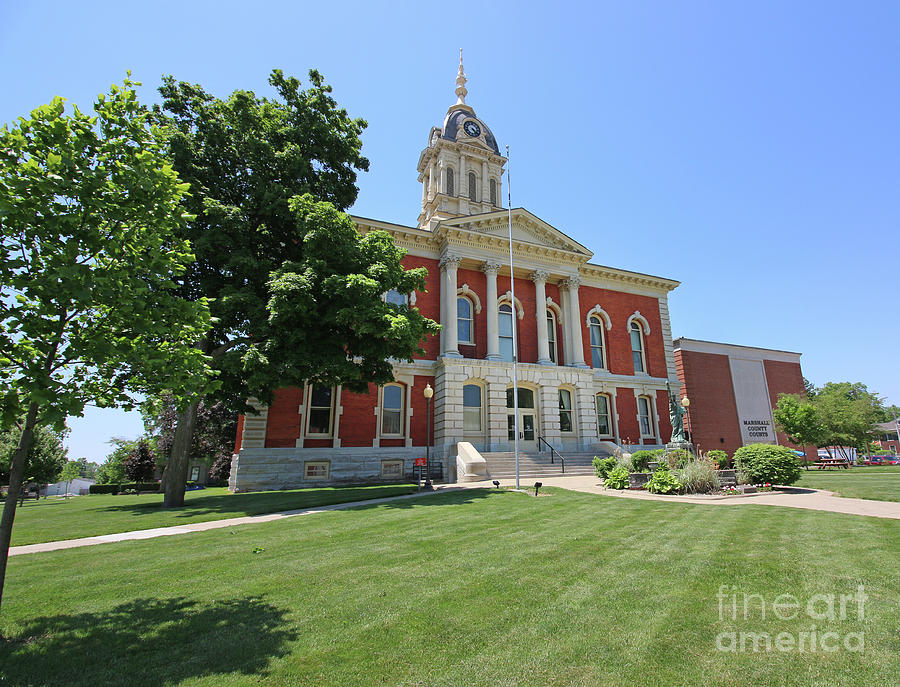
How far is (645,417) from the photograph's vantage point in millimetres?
32312

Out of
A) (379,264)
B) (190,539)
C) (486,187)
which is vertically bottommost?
(190,539)

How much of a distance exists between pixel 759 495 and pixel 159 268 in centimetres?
1630

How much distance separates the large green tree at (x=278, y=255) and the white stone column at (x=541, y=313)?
12.0 metres

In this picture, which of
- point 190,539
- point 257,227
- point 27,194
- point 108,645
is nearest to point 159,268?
point 27,194

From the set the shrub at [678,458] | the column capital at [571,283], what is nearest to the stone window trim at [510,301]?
the column capital at [571,283]

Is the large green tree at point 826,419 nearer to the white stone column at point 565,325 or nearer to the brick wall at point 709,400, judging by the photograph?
the brick wall at point 709,400

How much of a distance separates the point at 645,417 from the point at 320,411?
22.8m

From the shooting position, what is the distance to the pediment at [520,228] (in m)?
28.0

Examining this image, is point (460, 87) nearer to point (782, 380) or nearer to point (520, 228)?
point (520, 228)

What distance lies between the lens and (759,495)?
13.6 meters

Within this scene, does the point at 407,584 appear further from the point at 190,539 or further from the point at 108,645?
the point at 190,539

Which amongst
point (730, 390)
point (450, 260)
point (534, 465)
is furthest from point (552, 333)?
point (730, 390)

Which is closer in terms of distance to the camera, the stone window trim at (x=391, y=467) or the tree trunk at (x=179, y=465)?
the tree trunk at (x=179, y=465)

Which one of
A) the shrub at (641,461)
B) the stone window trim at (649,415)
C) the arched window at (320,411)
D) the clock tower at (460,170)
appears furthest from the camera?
the clock tower at (460,170)
